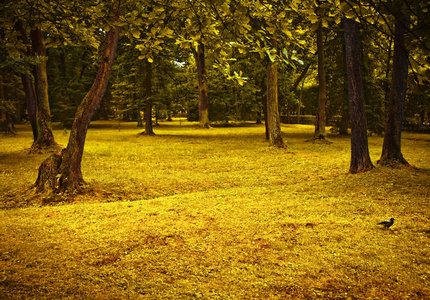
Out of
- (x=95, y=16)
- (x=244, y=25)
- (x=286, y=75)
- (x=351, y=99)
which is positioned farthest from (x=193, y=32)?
(x=286, y=75)

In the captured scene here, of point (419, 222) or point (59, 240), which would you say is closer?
point (59, 240)

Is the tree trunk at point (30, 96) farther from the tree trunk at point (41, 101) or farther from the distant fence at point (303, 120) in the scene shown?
the distant fence at point (303, 120)

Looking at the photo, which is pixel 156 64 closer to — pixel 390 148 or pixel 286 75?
pixel 286 75

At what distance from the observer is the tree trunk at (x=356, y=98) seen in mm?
8547

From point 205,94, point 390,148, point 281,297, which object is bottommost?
point 281,297

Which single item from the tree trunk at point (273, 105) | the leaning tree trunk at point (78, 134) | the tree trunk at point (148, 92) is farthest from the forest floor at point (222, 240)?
the tree trunk at point (148, 92)

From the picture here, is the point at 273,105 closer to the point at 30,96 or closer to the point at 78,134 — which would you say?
the point at 78,134

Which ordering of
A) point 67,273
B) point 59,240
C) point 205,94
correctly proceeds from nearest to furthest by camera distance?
point 67,273, point 59,240, point 205,94

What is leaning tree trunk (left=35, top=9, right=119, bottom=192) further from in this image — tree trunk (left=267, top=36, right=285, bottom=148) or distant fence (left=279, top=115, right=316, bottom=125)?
distant fence (left=279, top=115, right=316, bottom=125)

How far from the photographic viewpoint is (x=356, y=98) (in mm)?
8578

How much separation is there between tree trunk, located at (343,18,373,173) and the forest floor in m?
0.57

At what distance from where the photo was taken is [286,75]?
23.9 metres

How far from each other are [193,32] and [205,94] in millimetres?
27959

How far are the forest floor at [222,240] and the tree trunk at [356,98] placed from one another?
57 centimetres
